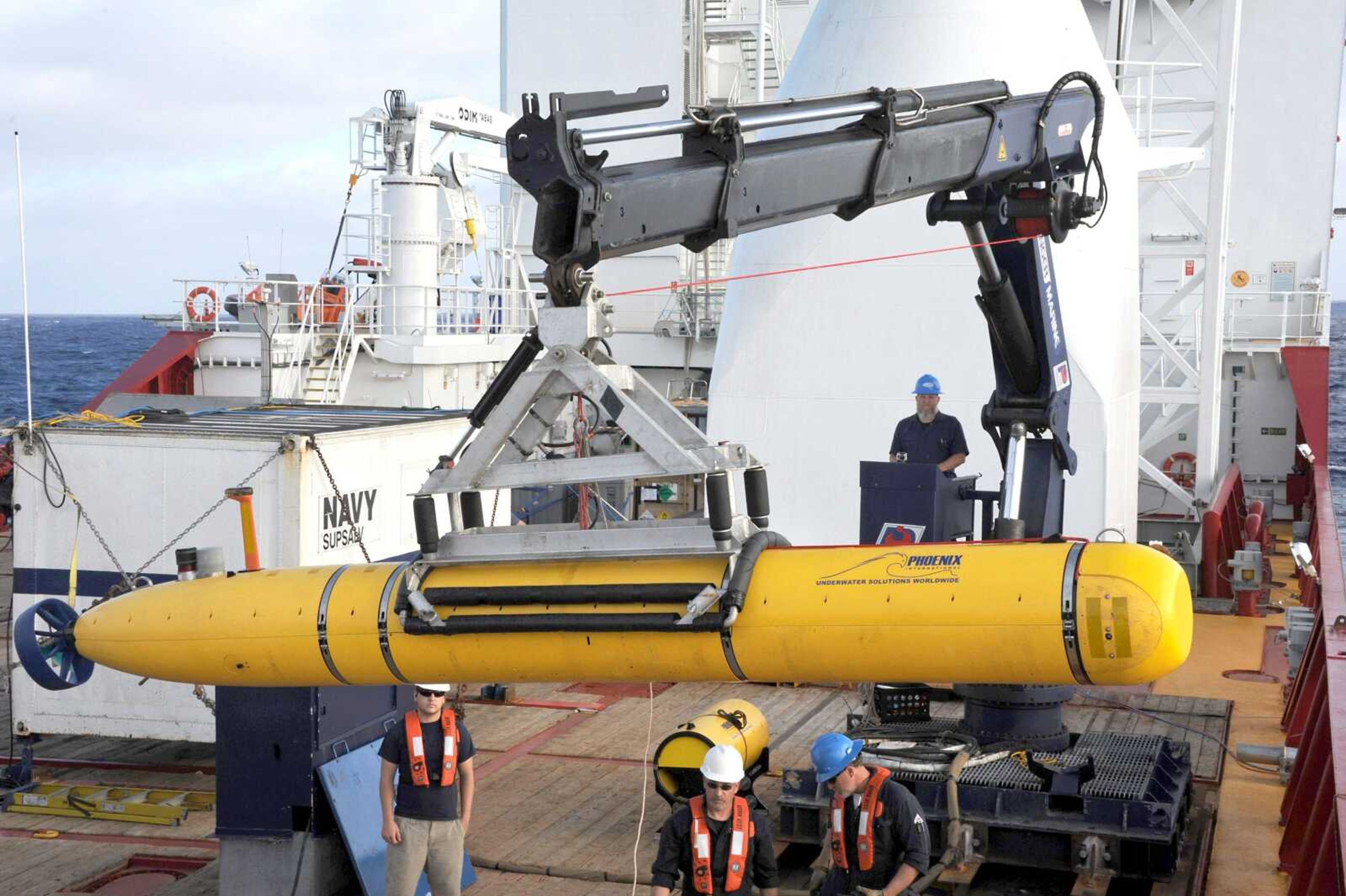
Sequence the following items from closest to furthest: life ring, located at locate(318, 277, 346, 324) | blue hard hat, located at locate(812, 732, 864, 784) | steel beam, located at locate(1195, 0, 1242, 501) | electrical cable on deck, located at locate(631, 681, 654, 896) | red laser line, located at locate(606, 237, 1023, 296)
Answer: blue hard hat, located at locate(812, 732, 864, 784), electrical cable on deck, located at locate(631, 681, 654, 896), red laser line, located at locate(606, 237, 1023, 296), steel beam, located at locate(1195, 0, 1242, 501), life ring, located at locate(318, 277, 346, 324)

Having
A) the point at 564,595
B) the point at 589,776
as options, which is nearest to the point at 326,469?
the point at 589,776

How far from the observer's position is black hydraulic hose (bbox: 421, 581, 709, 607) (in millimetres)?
5891

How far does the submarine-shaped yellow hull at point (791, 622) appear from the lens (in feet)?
18.6

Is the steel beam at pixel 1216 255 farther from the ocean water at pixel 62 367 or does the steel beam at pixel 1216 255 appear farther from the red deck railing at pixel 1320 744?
the ocean water at pixel 62 367

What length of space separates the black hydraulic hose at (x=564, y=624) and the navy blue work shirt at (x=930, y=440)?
4728 mm

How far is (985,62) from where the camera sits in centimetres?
1384

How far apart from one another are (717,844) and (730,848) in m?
Result: 0.06

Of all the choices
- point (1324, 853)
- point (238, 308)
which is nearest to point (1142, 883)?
point (1324, 853)

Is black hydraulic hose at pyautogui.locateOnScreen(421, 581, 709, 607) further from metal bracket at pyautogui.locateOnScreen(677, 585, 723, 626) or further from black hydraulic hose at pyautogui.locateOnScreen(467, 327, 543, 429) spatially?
black hydraulic hose at pyautogui.locateOnScreen(467, 327, 543, 429)

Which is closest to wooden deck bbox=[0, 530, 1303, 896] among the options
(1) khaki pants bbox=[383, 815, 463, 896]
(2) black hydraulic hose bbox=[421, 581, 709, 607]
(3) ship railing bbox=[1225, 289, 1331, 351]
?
(1) khaki pants bbox=[383, 815, 463, 896]

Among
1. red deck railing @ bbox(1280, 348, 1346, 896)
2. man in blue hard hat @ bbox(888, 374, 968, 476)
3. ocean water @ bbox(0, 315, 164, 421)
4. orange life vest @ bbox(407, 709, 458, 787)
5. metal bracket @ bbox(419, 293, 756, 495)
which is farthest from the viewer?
ocean water @ bbox(0, 315, 164, 421)

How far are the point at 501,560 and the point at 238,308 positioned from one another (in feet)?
68.0

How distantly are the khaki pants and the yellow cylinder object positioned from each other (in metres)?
1.60

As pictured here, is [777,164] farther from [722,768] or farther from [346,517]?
[346,517]
